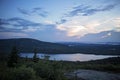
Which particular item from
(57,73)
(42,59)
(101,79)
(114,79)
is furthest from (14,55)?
(114,79)

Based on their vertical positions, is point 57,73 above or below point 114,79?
above

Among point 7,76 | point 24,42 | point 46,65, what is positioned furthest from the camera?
point 24,42

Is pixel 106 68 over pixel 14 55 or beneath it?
beneath

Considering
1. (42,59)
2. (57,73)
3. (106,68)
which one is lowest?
(106,68)

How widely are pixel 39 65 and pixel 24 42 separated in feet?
321

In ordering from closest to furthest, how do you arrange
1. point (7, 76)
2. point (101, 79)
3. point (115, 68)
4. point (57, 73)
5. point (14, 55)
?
point (7, 76), point (57, 73), point (101, 79), point (14, 55), point (115, 68)

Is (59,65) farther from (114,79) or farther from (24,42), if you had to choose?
(24,42)

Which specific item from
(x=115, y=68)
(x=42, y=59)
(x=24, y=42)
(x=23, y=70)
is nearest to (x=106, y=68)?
(x=115, y=68)

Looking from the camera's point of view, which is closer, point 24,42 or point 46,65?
point 46,65

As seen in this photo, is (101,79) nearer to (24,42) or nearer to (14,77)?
(14,77)

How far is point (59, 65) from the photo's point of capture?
8.60 m

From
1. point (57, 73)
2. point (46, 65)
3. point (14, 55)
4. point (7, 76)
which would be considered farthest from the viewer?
point (14, 55)

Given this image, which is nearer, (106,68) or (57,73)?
(57,73)

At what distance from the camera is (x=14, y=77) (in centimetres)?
721
